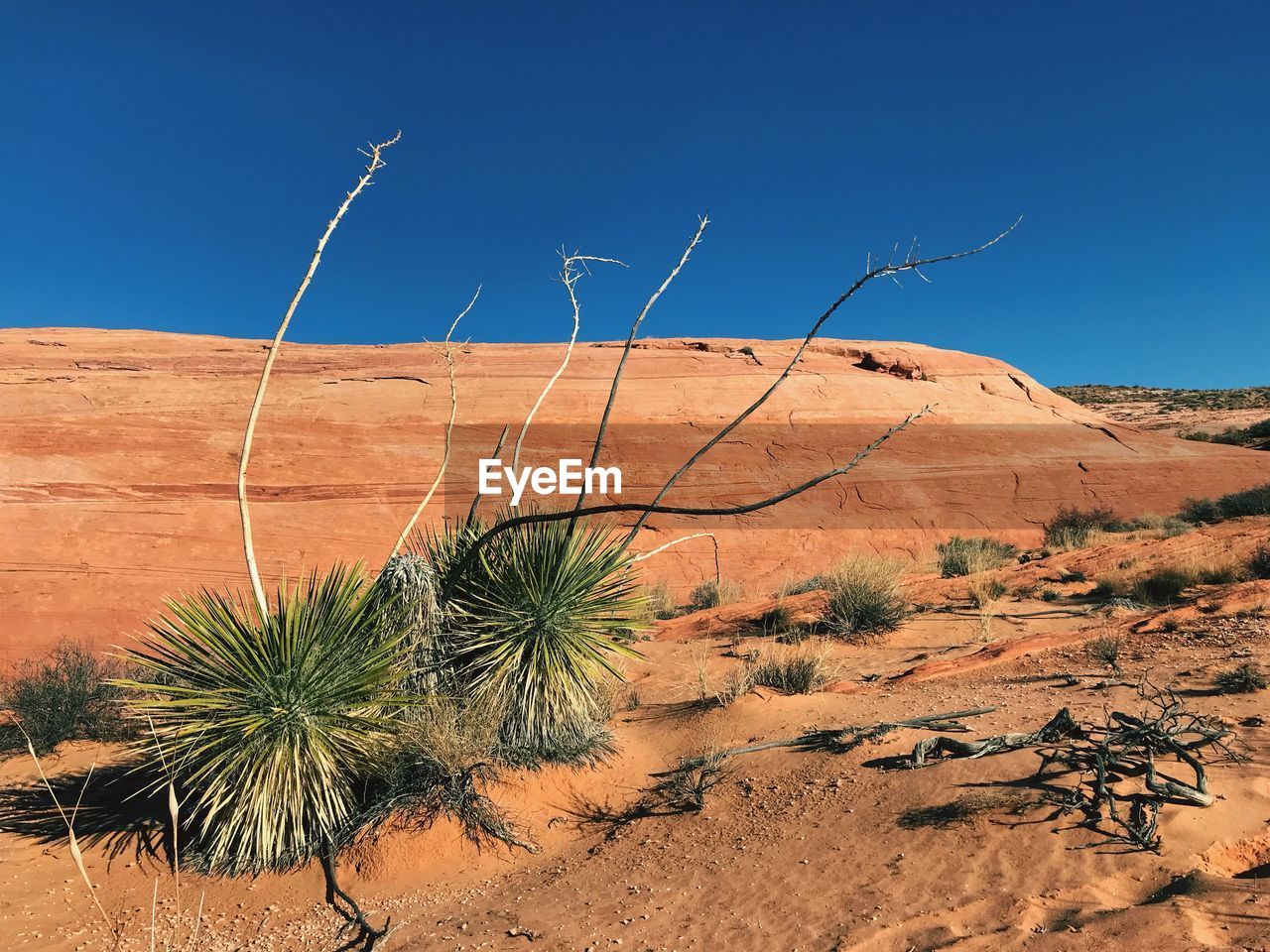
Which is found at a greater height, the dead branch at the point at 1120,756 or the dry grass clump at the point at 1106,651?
the dry grass clump at the point at 1106,651

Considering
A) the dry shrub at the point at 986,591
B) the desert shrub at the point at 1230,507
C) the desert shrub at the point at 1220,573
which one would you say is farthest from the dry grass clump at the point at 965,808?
the desert shrub at the point at 1230,507

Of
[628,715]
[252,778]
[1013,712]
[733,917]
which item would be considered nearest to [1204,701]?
[1013,712]

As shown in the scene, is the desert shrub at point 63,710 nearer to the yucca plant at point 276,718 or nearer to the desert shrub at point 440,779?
the yucca plant at point 276,718

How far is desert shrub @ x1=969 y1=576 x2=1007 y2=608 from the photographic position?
11.3 metres

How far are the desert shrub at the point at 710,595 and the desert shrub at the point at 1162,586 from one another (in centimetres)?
712

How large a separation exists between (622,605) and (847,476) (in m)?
15.7

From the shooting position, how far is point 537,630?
19.2 feet

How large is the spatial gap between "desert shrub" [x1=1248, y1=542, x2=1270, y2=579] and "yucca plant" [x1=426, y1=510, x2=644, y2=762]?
9.85 metres

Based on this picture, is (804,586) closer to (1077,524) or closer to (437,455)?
(1077,524)

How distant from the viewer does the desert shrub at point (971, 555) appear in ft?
48.8

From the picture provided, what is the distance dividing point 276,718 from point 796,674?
526 centimetres

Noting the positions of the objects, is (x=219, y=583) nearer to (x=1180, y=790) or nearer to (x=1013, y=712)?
(x=1013, y=712)

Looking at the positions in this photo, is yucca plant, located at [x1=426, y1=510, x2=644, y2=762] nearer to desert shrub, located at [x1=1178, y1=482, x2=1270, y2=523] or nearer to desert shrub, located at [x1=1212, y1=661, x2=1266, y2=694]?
desert shrub, located at [x1=1212, y1=661, x2=1266, y2=694]

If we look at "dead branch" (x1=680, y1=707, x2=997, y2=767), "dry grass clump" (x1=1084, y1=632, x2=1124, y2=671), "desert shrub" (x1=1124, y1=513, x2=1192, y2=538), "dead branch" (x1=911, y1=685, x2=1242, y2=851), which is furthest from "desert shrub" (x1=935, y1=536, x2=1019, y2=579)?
"dead branch" (x1=911, y1=685, x2=1242, y2=851)
